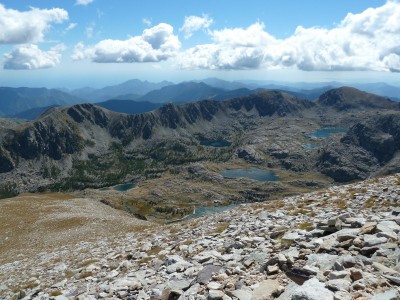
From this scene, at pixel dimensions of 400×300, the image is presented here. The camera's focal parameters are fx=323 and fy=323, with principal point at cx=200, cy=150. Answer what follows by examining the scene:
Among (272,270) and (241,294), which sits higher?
(272,270)

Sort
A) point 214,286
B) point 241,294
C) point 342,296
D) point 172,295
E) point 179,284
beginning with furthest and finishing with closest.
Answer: point 179,284, point 172,295, point 214,286, point 241,294, point 342,296

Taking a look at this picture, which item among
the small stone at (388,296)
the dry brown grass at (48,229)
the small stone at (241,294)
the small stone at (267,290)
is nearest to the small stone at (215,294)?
the small stone at (241,294)

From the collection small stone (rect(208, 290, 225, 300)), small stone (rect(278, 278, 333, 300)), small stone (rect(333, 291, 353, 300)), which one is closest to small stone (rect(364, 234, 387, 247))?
small stone (rect(278, 278, 333, 300))

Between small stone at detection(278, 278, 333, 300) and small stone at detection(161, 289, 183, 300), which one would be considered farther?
small stone at detection(161, 289, 183, 300)

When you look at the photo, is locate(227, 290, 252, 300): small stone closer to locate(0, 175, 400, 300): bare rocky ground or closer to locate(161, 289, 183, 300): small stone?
locate(0, 175, 400, 300): bare rocky ground

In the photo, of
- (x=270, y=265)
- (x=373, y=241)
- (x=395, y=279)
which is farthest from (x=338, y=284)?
(x=373, y=241)

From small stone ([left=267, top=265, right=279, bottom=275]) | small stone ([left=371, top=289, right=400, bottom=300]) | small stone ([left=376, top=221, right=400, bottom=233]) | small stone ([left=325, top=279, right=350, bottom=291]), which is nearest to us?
small stone ([left=371, top=289, right=400, bottom=300])

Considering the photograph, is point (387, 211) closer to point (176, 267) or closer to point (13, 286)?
point (176, 267)

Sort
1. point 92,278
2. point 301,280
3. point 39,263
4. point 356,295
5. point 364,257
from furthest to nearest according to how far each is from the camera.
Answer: point 39,263 < point 92,278 < point 364,257 < point 301,280 < point 356,295

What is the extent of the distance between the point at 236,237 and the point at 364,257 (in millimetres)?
8428

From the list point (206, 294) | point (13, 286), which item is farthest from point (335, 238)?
point (13, 286)

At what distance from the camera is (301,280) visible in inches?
437

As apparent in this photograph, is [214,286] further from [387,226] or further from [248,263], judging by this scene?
[387,226]

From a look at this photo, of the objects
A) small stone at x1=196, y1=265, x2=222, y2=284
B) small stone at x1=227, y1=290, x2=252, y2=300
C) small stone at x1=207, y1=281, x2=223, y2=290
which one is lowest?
small stone at x1=196, y1=265, x2=222, y2=284
